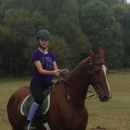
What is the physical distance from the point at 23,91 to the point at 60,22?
59.0m

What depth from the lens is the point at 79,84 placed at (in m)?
5.77

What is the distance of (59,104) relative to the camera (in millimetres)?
5719

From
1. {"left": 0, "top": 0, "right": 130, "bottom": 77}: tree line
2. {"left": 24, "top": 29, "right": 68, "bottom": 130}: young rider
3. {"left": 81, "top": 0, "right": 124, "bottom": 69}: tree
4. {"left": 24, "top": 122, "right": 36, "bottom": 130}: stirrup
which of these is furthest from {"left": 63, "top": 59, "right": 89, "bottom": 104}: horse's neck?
{"left": 81, "top": 0, "right": 124, "bottom": 69}: tree

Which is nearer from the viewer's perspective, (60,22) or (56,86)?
(56,86)

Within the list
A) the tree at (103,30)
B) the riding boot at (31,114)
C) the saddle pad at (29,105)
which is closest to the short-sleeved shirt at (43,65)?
the saddle pad at (29,105)

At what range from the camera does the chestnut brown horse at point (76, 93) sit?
17.5 feet

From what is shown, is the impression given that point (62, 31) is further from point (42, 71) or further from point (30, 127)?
point (42, 71)

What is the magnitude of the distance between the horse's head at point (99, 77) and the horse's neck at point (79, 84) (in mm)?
196

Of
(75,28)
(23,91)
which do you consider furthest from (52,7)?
(23,91)

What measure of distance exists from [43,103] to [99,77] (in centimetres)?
146

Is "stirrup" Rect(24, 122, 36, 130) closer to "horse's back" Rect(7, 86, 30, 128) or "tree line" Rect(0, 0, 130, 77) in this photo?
"horse's back" Rect(7, 86, 30, 128)

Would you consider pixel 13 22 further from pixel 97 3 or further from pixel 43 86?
pixel 43 86

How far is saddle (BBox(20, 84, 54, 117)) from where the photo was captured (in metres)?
5.84

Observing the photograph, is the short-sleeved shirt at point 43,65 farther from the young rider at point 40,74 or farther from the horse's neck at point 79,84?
the horse's neck at point 79,84
